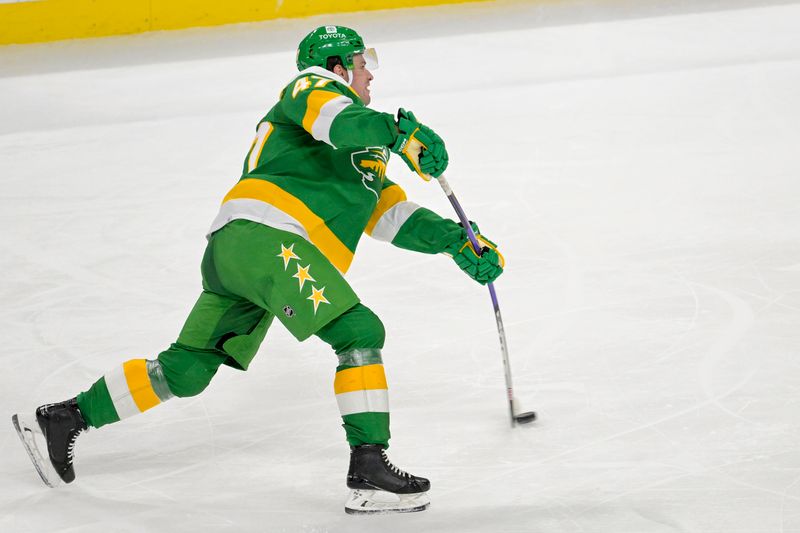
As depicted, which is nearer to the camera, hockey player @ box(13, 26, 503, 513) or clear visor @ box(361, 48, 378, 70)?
hockey player @ box(13, 26, 503, 513)

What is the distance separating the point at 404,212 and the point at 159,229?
2.04 m

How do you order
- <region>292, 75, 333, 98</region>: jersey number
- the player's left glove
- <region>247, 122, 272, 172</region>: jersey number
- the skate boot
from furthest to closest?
the player's left glove
<region>247, 122, 272, 172</region>: jersey number
<region>292, 75, 333, 98</region>: jersey number
the skate boot

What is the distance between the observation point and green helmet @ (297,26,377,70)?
9.28 feet

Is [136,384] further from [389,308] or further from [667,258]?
[667,258]

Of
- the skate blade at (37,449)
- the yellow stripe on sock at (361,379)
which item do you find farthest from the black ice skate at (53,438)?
the yellow stripe on sock at (361,379)

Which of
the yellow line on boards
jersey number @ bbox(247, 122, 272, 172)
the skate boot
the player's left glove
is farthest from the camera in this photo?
the yellow line on boards

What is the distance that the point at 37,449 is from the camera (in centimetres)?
282

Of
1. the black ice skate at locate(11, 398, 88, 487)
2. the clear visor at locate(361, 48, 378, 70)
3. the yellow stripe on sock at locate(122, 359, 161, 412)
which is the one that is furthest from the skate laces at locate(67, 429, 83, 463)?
the clear visor at locate(361, 48, 378, 70)

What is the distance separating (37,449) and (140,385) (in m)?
0.29

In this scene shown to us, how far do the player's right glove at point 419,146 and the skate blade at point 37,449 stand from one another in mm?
1106

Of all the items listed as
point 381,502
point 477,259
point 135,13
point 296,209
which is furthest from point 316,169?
point 135,13

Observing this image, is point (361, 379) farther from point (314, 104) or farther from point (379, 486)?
point (314, 104)

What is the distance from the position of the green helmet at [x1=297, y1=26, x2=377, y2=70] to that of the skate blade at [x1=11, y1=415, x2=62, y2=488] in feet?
3.61

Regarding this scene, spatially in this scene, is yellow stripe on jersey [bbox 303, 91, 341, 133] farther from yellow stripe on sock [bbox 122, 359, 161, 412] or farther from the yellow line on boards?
the yellow line on boards
